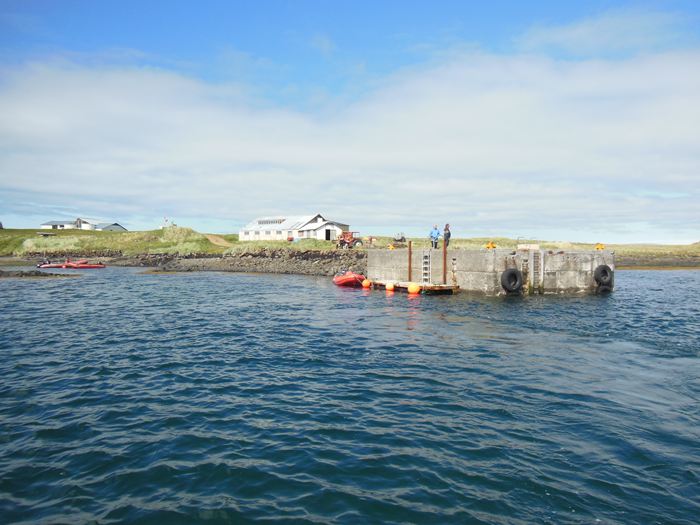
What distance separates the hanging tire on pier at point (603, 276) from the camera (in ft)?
112

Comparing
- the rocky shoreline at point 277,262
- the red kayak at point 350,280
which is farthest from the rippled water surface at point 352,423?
the rocky shoreline at point 277,262

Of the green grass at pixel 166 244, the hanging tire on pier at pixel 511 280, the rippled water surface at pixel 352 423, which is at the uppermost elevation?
the green grass at pixel 166 244

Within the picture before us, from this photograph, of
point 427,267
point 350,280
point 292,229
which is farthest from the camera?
point 292,229

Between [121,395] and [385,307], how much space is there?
704 inches

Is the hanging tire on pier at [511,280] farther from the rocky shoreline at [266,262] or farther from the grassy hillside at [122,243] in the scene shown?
the grassy hillside at [122,243]

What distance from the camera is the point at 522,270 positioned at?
3259cm

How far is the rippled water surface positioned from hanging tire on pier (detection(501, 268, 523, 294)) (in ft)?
31.5

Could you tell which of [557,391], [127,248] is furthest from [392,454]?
[127,248]

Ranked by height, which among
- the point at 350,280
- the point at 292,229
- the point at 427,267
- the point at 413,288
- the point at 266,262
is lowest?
the point at 413,288

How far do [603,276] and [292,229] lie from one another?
6056 cm

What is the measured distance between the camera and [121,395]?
12.2 m

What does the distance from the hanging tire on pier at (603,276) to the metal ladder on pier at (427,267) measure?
40.6 feet

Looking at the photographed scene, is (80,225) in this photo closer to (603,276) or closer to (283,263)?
(283,263)

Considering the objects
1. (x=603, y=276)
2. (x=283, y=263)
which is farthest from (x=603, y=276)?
(x=283, y=263)
